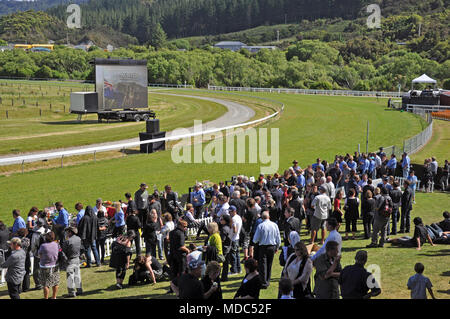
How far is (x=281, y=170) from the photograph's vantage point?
22359 mm

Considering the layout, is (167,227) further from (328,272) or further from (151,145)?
(151,145)

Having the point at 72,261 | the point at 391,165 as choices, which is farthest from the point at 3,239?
the point at 391,165

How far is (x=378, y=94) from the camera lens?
66.8 meters

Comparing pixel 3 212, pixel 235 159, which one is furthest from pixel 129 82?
pixel 3 212

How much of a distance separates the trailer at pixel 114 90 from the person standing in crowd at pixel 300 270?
3043 centimetres

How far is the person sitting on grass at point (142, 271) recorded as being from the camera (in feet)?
29.8

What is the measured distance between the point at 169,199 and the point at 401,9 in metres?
180

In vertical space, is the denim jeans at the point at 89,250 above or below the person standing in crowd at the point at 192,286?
below

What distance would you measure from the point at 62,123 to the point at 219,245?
34579mm

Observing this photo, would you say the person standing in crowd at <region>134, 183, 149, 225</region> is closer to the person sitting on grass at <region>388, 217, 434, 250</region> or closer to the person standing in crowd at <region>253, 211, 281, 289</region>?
the person standing in crowd at <region>253, 211, 281, 289</region>

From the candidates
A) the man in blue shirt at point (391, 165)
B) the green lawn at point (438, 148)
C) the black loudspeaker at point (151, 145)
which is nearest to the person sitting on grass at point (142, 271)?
the man in blue shirt at point (391, 165)

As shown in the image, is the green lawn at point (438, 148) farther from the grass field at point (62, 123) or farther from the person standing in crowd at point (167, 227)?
the grass field at point (62, 123)

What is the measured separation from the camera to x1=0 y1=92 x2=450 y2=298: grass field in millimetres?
9039
